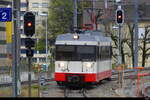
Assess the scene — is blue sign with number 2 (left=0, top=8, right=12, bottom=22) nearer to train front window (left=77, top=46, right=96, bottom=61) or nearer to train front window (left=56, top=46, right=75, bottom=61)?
train front window (left=56, top=46, right=75, bottom=61)

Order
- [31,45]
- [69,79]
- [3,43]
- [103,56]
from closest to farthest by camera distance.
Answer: [31,45] → [69,79] → [103,56] → [3,43]

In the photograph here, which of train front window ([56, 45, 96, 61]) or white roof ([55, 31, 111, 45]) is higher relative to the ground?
white roof ([55, 31, 111, 45])

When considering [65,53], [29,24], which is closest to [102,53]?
[65,53]

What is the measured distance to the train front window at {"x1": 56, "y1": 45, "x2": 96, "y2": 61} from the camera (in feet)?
86.0

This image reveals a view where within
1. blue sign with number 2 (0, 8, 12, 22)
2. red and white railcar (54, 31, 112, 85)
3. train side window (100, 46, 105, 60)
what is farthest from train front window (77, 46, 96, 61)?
blue sign with number 2 (0, 8, 12, 22)

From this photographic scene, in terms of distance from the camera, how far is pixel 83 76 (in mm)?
26125

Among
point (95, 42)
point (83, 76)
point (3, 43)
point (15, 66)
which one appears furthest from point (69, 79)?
point (3, 43)

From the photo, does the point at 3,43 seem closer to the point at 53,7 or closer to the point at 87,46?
the point at 53,7

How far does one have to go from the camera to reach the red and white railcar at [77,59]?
A: 2608cm

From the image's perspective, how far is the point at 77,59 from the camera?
26203 millimetres

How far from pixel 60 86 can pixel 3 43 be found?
41097mm

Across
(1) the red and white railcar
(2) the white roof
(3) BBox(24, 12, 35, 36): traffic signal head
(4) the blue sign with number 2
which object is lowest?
(1) the red and white railcar

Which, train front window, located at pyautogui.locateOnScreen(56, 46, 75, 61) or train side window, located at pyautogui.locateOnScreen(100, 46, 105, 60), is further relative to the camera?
train side window, located at pyautogui.locateOnScreen(100, 46, 105, 60)

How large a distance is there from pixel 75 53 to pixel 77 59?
1.11ft
